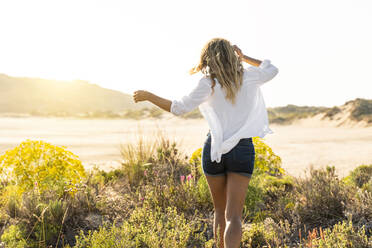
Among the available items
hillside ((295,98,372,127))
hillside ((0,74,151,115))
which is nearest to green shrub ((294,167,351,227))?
hillside ((295,98,372,127))

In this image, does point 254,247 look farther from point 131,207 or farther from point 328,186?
point 131,207

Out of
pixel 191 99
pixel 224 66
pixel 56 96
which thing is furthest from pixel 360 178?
pixel 56 96

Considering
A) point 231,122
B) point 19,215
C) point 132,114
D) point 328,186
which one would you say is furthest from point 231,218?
point 132,114

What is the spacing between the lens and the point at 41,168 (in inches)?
164

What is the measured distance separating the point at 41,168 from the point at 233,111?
273cm

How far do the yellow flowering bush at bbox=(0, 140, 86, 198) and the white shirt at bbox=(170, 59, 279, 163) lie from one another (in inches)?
87.7

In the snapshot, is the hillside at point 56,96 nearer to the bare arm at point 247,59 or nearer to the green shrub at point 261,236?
the green shrub at point 261,236

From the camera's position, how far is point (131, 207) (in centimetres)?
460

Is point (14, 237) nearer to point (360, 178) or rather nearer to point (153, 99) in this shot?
point (153, 99)

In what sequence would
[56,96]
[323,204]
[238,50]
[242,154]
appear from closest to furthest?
[242,154]
[238,50]
[323,204]
[56,96]

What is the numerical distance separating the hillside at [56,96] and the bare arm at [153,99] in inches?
2605

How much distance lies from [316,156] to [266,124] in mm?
8699

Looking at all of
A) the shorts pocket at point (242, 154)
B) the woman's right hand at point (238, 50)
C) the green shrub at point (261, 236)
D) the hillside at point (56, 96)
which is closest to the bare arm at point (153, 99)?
the shorts pocket at point (242, 154)

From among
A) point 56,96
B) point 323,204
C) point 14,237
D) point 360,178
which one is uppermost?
point 56,96
